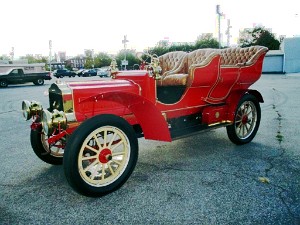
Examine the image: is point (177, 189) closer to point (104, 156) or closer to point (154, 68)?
point (104, 156)

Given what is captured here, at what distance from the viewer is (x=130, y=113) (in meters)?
3.48

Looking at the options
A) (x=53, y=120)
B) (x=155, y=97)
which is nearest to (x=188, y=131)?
(x=155, y=97)

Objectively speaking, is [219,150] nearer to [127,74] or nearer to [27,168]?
[127,74]

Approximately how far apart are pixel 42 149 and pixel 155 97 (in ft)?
5.09

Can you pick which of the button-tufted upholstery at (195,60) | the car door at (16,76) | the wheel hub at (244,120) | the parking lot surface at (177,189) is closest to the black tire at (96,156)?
the parking lot surface at (177,189)

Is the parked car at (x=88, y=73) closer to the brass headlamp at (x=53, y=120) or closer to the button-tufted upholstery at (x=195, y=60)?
the button-tufted upholstery at (x=195, y=60)

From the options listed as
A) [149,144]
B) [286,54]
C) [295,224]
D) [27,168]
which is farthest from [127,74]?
[286,54]

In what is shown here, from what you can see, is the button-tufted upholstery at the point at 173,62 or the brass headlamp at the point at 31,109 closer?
the brass headlamp at the point at 31,109

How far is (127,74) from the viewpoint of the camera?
368 cm

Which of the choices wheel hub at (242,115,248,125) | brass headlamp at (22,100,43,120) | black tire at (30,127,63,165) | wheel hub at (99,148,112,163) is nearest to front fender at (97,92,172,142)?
wheel hub at (99,148,112,163)

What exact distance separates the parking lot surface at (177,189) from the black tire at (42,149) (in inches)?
4.8

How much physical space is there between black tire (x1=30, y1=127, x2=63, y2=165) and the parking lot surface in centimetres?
12

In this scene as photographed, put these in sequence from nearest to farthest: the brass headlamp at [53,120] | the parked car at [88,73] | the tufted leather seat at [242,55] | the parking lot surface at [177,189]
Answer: the parking lot surface at [177,189] < the brass headlamp at [53,120] < the tufted leather seat at [242,55] < the parked car at [88,73]

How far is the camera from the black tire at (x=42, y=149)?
336cm
